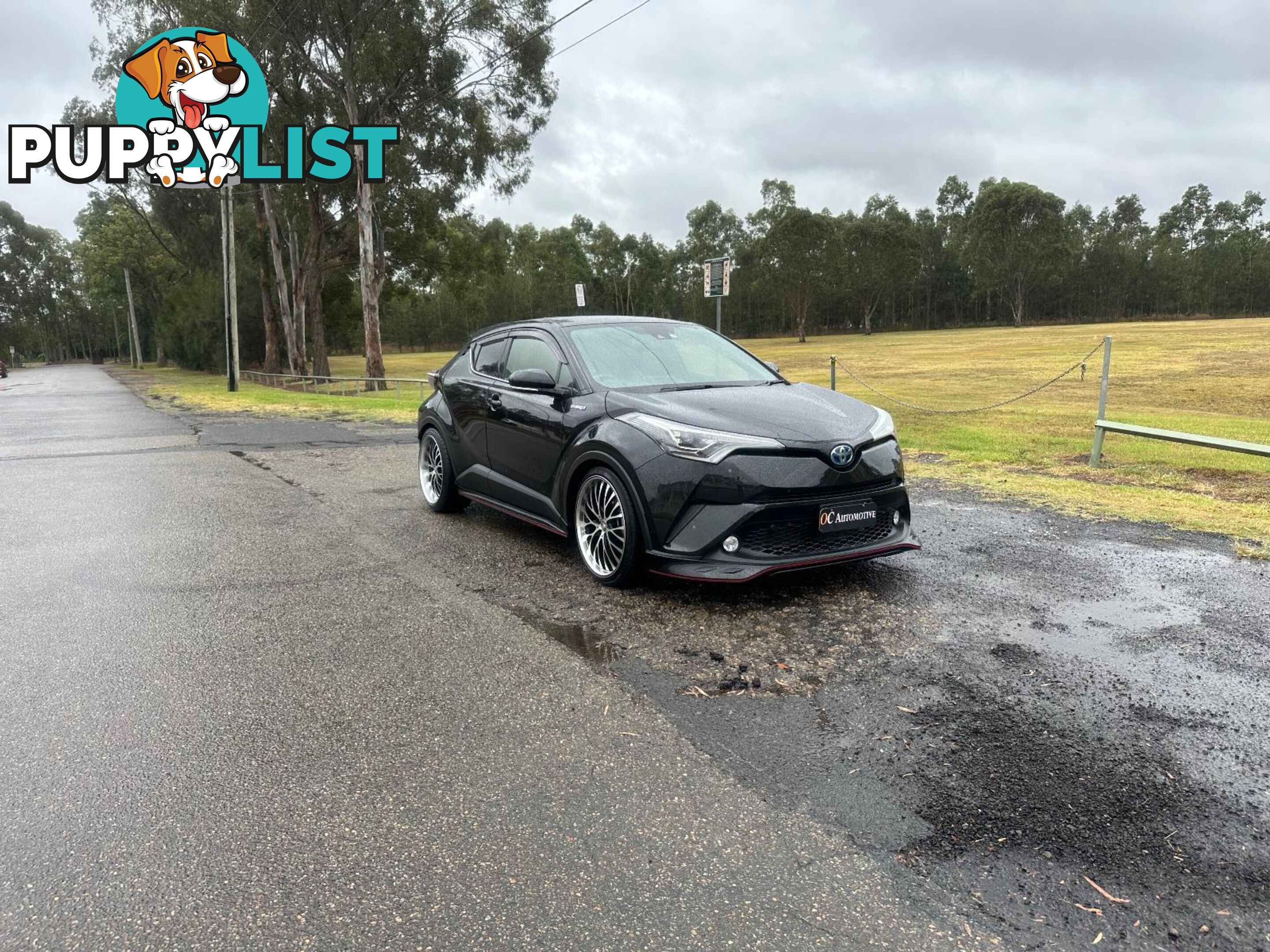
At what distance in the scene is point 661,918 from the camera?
224 cm

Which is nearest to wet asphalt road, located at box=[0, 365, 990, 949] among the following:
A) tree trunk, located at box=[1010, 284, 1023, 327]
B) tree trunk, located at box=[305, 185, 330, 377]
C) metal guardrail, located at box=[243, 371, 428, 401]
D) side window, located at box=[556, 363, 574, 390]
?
side window, located at box=[556, 363, 574, 390]

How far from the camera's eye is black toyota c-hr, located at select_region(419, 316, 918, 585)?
15.1 ft

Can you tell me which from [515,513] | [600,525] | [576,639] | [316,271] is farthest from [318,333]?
[576,639]

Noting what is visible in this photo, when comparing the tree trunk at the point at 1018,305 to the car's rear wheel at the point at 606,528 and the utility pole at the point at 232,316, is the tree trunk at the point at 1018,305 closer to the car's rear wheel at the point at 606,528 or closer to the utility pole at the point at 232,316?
the utility pole at the point at 232,316

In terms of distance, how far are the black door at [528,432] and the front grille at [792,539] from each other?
1.55 metres

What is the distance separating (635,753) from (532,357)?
3.77m

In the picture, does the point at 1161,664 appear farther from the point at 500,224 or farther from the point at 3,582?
the point at 500,224

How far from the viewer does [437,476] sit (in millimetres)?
7363

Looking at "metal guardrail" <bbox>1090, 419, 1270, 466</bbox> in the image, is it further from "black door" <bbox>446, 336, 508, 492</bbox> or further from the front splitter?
"black door" <bbox>446, 336, 508, 492</bbox>

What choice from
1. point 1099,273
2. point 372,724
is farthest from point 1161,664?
point 1099,273

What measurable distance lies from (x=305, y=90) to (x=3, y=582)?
1158 inches

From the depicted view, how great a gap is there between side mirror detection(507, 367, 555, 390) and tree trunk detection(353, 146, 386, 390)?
74.0 feet

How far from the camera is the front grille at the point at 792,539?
459 centimetres

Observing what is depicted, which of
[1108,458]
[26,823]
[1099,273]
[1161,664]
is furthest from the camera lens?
[1099,273]
